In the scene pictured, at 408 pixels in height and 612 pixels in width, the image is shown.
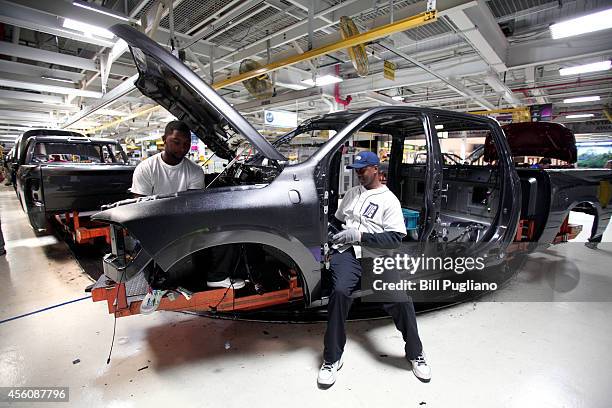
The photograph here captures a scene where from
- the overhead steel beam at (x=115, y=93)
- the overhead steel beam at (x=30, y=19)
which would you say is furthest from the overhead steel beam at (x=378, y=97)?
the overhead steel beam at (x=30, y=19)

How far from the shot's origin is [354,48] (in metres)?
5.50

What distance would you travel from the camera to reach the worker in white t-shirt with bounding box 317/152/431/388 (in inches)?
79.9

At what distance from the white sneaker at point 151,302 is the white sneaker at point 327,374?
112 cm

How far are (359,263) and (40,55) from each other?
792 cm

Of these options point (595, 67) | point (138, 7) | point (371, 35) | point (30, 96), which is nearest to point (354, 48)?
point (371, 35)

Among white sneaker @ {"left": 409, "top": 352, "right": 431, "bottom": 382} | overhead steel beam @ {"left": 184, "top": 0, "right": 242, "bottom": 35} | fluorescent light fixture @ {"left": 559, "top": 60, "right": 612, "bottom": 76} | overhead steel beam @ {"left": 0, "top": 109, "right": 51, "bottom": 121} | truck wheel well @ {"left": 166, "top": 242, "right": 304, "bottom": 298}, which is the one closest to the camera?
white sneaker @ {"left": 409, "top": 352, "right": 431, "bottom": 382}

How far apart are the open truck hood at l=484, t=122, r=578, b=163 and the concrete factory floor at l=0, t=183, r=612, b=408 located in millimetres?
2464

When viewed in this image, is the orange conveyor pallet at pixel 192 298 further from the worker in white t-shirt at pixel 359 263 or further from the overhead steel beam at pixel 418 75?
the overhead steel beam at pixel 418 75

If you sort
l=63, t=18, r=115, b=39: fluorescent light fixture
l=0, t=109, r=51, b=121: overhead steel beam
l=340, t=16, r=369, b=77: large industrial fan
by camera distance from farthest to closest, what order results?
1. l=0, t=109, r=51, b=121: overhead steel beam
2. l=340, t=16, r=369, b=77: large industrial fan
3. l=63, t=18, r=115, b=39: fluorescent light fixture

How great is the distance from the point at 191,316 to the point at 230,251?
1.12 meters

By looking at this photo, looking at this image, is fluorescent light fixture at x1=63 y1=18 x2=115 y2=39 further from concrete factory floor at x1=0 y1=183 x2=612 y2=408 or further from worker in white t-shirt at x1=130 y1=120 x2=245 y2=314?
concrete factory floor at x1=0 y1=183 x2=612 y2=408

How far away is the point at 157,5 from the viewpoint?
15.8 feet

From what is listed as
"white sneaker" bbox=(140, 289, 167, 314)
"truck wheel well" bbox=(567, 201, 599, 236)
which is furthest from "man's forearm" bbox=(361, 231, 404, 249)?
"truck wheel well" bbox=(567, 201, 599, 236)

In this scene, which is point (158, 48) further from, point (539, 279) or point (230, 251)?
point (539, 279)
